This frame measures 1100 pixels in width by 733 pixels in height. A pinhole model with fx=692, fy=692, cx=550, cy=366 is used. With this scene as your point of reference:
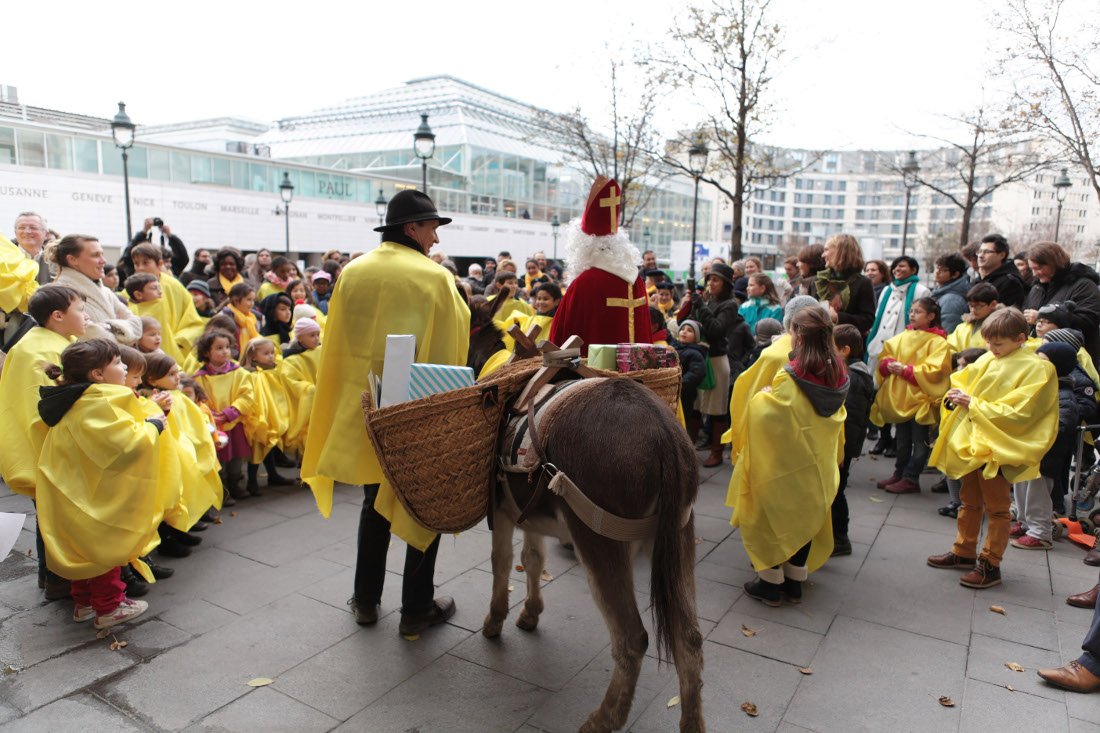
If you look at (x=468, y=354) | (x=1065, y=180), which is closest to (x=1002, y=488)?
(x=468, y=354)

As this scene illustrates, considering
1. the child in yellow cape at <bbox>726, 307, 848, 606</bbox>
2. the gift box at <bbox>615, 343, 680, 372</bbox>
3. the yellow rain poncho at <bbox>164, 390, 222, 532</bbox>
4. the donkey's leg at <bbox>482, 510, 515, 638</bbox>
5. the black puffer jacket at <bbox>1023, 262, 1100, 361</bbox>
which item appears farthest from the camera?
the black puffer jacket at <bbox>1023, 262, 1100, 361</bbox>

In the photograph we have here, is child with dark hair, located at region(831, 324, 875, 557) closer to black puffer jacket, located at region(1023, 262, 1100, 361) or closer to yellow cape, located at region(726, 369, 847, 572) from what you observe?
yellow cape, located at region(726, 369, 847, 572)

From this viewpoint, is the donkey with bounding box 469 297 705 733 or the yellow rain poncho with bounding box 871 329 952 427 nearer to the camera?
the donkey with bounding box 469 297 705 733

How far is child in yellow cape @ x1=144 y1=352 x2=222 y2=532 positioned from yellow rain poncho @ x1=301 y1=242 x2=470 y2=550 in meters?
1.53

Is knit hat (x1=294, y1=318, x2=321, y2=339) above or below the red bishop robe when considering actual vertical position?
below

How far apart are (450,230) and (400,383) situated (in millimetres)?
36232

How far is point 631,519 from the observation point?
8.89 feet

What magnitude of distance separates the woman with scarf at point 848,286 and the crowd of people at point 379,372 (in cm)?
2

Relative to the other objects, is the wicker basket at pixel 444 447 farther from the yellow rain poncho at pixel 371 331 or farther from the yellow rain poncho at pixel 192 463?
the yellow rain poncho at pixel 192 463

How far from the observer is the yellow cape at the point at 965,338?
6.10m

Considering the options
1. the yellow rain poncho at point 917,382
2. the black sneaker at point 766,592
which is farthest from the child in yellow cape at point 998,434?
the yellow rain poncho at point 917,382

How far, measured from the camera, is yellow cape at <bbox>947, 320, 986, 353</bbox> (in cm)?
610

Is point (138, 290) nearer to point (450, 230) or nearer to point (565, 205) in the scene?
point (450, 230)

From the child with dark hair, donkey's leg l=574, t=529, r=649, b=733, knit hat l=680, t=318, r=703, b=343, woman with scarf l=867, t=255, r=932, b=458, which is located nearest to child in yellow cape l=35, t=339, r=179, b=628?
donkey's leg l=574, t=529, r=649, b=733
